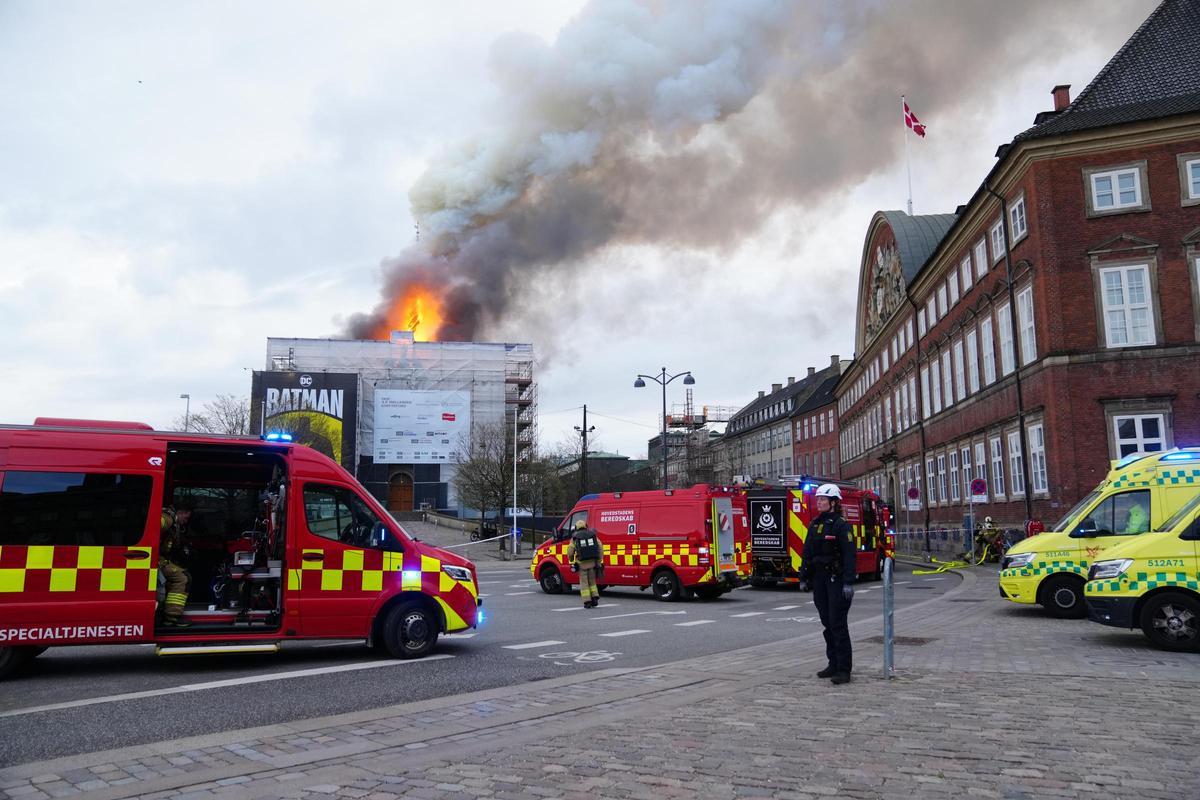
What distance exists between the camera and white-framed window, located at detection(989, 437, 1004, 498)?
34438 millimetres

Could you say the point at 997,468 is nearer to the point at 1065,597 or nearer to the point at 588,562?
the point at 1065,597

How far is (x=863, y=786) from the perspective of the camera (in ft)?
15.8

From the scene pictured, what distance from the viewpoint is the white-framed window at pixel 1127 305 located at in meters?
27.8

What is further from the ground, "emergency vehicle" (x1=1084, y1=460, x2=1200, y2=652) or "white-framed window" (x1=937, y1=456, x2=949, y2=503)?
"white-framed window" (x1=937, y1=456, x2=949, y2=503)

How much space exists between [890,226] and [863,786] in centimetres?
5234

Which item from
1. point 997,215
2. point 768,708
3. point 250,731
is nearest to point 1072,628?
point 768,708

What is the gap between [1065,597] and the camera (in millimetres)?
14398

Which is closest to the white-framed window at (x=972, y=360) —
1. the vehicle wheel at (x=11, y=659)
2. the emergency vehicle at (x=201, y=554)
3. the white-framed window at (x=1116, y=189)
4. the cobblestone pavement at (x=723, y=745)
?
the white-framed window at (x=1116, y=189)

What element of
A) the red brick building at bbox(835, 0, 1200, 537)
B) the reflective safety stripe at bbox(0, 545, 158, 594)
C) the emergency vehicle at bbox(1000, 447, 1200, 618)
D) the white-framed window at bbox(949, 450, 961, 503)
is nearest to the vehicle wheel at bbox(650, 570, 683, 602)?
the emergency vehicle at bbox(1000, 447, 1200, 618)

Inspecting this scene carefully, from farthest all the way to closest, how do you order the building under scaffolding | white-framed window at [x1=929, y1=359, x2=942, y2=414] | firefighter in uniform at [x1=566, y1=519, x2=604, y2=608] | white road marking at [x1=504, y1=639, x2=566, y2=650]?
the building under scaffolding, white-framed window at [x1=929, y1=359, x2=942, y2=414], firefighter in uniform at [x1=566, y1=519, x2=604, y2=608], white road marking at [x1=504, y1=639, x2=566, y2=650]

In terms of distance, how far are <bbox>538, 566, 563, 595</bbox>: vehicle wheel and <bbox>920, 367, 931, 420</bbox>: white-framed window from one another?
31.9 metres

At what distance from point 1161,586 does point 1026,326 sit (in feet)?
74.1

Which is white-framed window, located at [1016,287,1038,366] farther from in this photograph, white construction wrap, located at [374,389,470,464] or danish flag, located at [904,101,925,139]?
white construction wrap, located at [374,389,470,464]

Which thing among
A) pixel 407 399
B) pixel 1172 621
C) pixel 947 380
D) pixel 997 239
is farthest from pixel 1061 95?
pixel 407 399
